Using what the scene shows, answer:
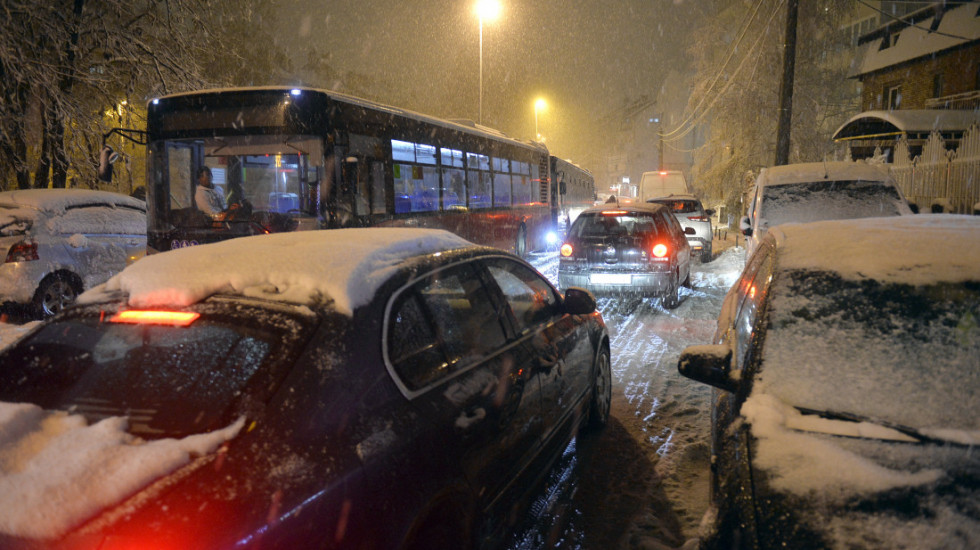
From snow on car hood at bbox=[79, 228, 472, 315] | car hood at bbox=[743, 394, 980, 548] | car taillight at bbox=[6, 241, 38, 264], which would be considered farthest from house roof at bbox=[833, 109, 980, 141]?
car taillight at bbox=[6, 241, 38, 264]

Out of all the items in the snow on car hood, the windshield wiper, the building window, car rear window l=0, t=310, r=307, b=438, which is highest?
the building window

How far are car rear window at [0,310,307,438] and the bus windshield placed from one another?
5.56m

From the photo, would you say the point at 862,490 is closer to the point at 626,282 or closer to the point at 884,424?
the point at 884,424

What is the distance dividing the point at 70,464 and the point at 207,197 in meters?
6.99

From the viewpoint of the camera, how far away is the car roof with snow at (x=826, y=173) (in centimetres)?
943

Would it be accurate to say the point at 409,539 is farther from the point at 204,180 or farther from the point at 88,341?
the point at 204,180

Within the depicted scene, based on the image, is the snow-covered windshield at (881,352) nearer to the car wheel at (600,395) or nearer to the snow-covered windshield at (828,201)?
the car wheel at (600,395)

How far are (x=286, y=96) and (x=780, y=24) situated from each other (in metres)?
27.2

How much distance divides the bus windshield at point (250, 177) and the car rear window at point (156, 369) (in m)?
5.56

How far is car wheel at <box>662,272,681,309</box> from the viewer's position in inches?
374

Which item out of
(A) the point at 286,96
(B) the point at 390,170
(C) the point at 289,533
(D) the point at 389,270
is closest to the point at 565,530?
(D) the point at 389,270

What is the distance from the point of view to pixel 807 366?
2.69m

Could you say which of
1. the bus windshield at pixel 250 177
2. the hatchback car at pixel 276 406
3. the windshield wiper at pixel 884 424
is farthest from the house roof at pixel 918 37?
the hatchback car at pixel 276 406

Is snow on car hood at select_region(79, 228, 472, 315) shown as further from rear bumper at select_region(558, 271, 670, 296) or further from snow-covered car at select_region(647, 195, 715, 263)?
snow-covered car at select_region(647, 195, 715, 263)
